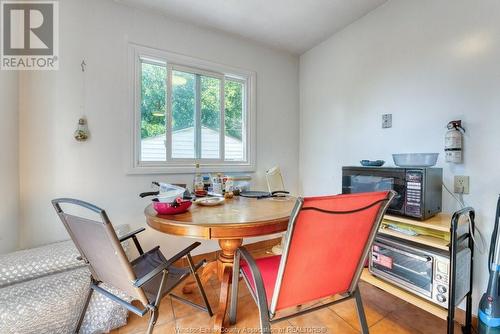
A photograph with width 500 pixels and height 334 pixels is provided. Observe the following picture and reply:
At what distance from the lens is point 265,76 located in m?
2.88

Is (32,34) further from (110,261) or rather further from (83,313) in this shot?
(83,313)

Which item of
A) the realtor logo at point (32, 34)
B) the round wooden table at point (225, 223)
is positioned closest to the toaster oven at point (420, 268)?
the round wooden table at point (225, 223)

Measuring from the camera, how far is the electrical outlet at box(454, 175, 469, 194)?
5.17 feet

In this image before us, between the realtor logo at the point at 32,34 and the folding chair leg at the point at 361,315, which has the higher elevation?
the realtor logo at the point at 32,34

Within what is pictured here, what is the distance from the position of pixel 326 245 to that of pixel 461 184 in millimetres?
1319

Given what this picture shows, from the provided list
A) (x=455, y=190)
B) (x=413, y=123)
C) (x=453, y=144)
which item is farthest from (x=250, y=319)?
(x=413, y=123)

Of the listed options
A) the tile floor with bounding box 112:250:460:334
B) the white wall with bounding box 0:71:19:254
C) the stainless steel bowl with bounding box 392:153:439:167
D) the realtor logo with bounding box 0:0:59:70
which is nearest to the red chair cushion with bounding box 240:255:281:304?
the tile floor with bounding box 112:250:460:334

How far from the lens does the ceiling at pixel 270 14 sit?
2086 millimetres

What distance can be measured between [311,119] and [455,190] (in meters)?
1.68

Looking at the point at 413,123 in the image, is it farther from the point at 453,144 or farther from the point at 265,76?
the point at 265,76

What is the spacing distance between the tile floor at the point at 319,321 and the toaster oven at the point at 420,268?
10.8 inches

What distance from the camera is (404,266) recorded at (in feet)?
5.11

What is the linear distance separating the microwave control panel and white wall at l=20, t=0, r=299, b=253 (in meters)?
1.93

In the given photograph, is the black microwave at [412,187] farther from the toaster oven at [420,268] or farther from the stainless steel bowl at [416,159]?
the toaster oven at [420,268]
